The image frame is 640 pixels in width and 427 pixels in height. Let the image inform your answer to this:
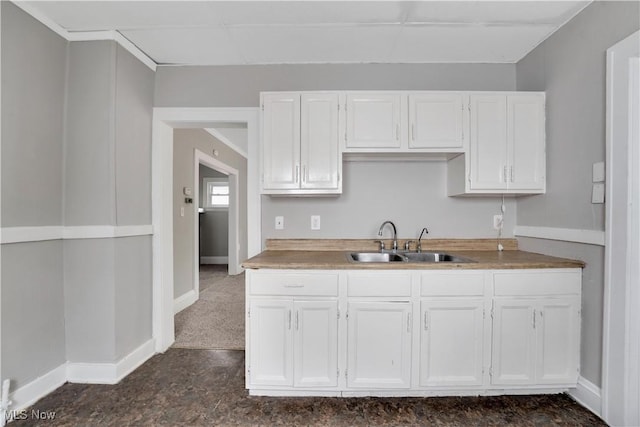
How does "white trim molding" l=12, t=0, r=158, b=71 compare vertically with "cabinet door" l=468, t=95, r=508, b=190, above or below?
above

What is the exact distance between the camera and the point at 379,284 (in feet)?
6.61

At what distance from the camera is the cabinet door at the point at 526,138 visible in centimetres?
238

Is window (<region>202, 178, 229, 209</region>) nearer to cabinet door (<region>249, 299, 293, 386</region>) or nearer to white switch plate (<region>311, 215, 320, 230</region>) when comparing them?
white switch plate (<region>311, 215, 320, 230</region>)

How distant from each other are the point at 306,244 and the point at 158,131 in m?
1.59

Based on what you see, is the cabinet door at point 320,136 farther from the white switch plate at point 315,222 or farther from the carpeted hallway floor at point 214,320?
the carpeted hallway floor at point 214,320

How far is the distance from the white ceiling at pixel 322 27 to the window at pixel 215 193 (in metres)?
5.36

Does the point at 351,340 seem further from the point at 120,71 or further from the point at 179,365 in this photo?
the point at 120,71

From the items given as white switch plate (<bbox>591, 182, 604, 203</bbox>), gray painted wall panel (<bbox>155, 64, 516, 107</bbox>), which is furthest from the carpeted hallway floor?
white switch plate (<bbox>591, 182, 604, 203</bbox>)

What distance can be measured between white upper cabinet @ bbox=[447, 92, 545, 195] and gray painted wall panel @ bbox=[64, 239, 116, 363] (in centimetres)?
273

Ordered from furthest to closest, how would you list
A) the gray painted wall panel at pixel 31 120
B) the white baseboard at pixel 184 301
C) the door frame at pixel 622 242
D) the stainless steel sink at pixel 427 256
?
the white baseboard at pixel 184 301
the stainless steel sink at pixel 427 256
the gray painted wall panel at pixel 31 120
the door frame at pixel 622 242

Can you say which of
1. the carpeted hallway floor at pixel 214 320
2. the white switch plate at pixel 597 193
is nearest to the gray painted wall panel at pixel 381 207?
the white switch plate at pixel 597 193

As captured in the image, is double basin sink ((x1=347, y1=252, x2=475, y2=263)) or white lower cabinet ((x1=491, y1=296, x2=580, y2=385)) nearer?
white lower cabinet ((x1=491, y1=296, x2=580, y2=385))

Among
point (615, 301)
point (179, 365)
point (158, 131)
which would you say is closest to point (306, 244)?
point (179, 365)

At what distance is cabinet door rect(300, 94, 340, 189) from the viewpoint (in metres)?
2.40
